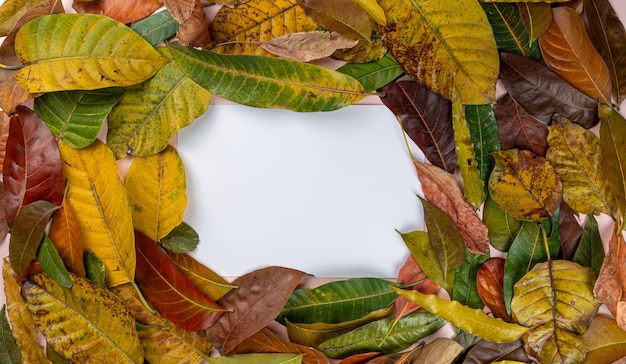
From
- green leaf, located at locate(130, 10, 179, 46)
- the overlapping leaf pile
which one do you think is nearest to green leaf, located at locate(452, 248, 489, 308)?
the overlapping leaf pile

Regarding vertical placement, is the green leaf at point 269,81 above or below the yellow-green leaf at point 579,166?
above

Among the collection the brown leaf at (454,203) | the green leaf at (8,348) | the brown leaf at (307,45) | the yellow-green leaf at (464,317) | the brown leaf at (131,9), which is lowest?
the green leaf at (8,348)

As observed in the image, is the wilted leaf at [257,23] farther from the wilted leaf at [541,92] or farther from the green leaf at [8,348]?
the green leaf at [8,348]

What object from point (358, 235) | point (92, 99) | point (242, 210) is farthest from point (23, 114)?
point (358, 235)

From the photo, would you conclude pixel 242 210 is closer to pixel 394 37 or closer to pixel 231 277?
pixel 231 277

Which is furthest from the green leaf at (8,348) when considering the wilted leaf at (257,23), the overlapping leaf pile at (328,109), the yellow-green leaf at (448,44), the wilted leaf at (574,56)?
the wilted leaf at (574,56)

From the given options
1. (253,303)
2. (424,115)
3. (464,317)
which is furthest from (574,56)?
(253,303)

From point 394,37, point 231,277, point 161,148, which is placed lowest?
point 231,277

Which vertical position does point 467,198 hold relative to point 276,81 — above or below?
below
